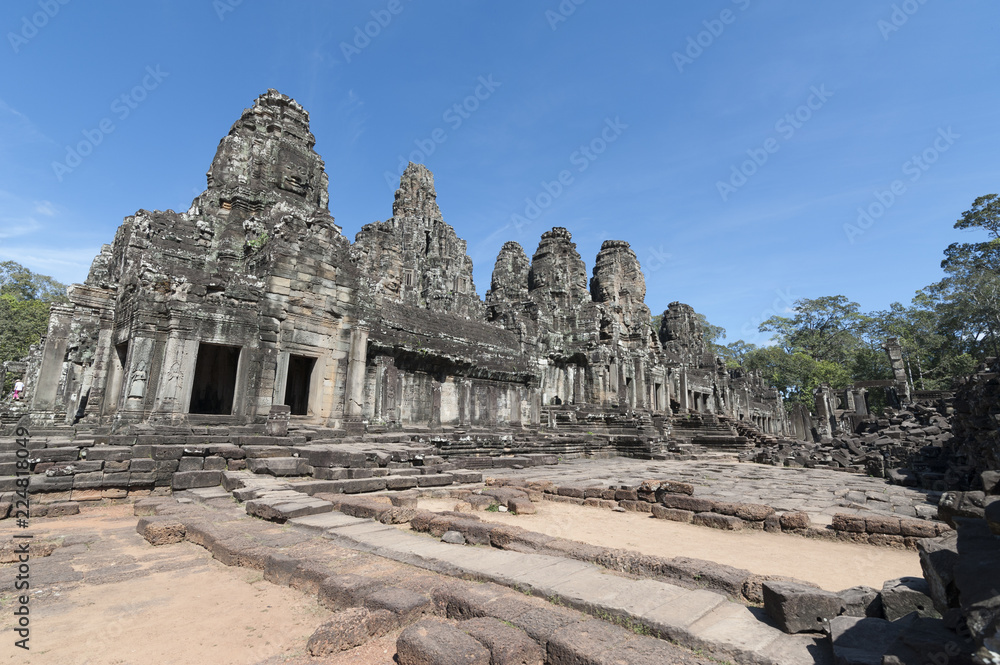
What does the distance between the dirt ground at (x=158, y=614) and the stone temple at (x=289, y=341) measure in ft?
22.7

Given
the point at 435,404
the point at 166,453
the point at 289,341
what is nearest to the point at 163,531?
the point at 166,453

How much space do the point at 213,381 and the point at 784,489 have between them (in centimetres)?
1652

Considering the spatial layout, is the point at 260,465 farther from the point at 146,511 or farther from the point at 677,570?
the point at 677,570

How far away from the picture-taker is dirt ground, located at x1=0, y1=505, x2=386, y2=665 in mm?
2850

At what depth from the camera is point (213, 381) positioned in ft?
52.0

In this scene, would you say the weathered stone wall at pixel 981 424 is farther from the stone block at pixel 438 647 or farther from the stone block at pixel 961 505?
the stone block at pixel 438 647

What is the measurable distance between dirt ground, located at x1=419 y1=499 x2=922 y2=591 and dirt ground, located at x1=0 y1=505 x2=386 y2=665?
3663mm

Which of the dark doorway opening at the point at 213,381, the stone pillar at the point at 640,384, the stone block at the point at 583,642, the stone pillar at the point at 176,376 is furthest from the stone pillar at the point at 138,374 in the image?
the stone pillar at the point at 640,384

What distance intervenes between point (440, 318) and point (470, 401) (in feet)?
11.1

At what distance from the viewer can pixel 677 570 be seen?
156 inches

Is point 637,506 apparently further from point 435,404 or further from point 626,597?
point 435,404

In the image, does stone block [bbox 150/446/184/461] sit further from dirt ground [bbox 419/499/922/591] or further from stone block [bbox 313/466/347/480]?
dirt ground [bbox 419/499/922/591]

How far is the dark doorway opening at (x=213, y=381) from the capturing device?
15.6 m

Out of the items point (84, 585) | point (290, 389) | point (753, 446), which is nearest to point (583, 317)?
point (753, 446)
